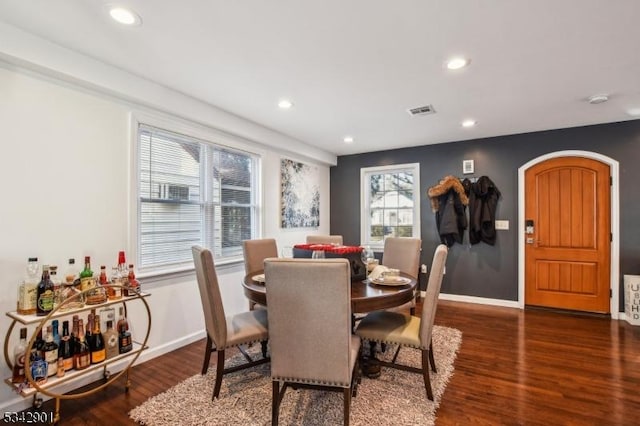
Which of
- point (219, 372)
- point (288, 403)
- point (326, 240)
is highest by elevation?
point (326, 240)

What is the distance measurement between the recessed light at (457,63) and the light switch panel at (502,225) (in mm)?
2806

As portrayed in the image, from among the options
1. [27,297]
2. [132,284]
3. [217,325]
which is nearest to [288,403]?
[217,325]

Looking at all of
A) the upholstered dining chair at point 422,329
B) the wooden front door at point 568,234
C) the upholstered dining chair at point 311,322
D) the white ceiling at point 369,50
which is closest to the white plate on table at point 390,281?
the upholstered dining chair at point 422,329

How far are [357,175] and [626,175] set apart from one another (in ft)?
11.6

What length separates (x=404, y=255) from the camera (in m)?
3.22

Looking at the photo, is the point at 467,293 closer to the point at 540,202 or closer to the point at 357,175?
the point at 540,202

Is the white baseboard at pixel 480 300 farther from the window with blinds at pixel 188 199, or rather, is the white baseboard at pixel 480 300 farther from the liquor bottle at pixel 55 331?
the liquor bottle at pixel 55 331

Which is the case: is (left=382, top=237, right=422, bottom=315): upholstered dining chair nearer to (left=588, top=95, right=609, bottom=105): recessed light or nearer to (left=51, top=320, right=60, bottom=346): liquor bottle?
(left=588, top=95, right=609, bottom=105): recessed light

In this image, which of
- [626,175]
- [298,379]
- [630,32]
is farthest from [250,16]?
[626,175]

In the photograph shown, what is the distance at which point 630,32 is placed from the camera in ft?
6.30

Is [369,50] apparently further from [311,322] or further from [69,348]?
[69,348]

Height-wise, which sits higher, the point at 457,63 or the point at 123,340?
the point at 457,63

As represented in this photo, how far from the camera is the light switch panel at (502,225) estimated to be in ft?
14.4

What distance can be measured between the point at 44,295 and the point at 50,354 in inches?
14.0
